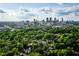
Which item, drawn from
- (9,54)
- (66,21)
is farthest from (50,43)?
(9,54)

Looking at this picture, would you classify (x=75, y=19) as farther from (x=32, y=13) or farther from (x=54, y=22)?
(x=32, y=13)

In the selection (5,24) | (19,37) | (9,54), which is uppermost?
(5,24)

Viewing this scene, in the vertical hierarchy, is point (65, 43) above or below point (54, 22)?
below

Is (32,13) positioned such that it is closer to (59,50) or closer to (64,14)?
(64,14)

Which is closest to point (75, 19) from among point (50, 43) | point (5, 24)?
point (50, 43)

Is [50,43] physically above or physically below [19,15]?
below

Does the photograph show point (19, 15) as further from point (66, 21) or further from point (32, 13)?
point (66, 21)
